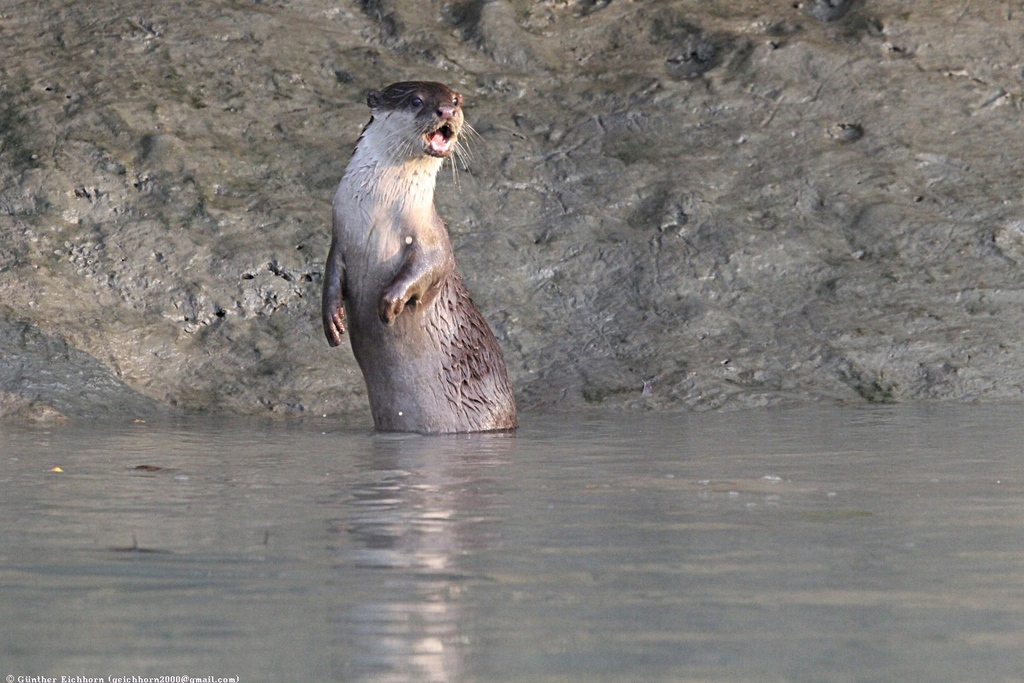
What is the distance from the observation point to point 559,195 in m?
7.84

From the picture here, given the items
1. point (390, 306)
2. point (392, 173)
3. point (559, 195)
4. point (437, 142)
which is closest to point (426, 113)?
point (437, 142)

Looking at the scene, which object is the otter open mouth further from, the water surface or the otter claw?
the water surface

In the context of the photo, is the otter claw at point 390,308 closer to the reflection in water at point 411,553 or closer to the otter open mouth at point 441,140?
the otter open mouth at point 441,140

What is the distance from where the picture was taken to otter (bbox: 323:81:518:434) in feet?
18.6

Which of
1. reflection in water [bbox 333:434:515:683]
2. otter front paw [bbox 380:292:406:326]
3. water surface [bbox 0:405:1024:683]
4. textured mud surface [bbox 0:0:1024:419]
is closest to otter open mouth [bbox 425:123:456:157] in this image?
otter front paw [bbox 380:292:406:326]

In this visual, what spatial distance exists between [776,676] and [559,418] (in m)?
4.34

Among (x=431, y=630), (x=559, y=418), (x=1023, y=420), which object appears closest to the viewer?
(x=431, y=630)

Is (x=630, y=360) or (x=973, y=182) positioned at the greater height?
(x=973, y=182)

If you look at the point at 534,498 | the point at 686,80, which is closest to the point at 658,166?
the point at 686,80

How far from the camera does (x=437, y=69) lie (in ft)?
28.5

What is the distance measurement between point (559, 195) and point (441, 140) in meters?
2.14

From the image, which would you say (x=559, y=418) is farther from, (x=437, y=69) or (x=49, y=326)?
(x=437, y=69)
